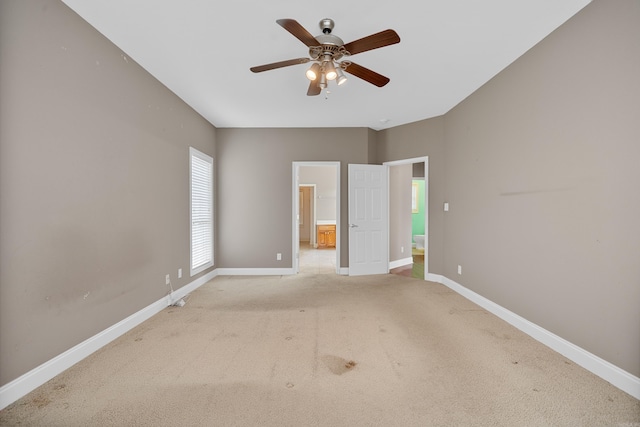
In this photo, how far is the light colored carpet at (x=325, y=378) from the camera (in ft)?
5.33

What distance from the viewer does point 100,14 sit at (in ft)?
7.34

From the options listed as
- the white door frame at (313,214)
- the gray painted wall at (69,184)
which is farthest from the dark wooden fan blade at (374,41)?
the white door frame at (313,214)

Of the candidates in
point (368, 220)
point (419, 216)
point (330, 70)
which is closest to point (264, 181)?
point (368, 220)

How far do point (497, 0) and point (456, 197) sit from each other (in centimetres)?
261

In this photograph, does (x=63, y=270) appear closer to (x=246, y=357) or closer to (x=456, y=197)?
(x=246, y=357)

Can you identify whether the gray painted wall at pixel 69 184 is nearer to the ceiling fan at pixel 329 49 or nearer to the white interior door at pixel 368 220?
the ceiling fan at pixel 329 49

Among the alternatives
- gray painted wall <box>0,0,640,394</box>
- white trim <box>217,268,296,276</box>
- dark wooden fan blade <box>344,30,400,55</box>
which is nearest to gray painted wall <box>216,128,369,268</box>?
white trim <box>217,268,296,276</box>

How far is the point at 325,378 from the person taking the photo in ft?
6.53

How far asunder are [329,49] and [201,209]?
345cm

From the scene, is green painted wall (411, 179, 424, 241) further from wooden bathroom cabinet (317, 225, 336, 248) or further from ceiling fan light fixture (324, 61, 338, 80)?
ceiling fan light fixture (324, 61, 338, 80)

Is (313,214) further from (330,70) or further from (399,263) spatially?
(330,70)

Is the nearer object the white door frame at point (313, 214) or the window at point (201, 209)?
the window at point (201, 209)

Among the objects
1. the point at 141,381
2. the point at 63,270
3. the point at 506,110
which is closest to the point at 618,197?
the point at 506,110

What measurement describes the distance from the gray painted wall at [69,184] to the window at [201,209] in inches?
36.9
